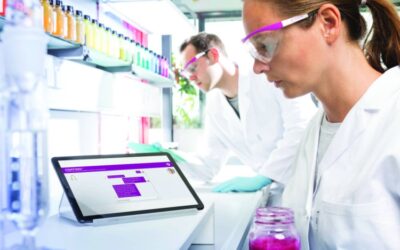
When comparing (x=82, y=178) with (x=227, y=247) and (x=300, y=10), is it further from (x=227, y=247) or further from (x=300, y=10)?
(x=300, y=10)

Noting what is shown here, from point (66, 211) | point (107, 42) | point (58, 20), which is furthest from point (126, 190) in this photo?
point (107, 42)

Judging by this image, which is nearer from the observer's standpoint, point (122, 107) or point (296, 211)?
point (296, 211)

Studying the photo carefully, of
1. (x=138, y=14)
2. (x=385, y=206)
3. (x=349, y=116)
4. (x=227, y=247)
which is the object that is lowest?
(x=227, y=247)

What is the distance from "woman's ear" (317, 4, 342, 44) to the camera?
1.32m

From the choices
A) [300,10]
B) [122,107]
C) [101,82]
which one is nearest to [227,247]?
[300,10]

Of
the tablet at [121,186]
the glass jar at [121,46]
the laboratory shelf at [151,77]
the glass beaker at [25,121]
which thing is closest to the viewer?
the glass beaker at [25,121]

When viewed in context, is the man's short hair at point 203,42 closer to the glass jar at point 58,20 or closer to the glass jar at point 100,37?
the glass jar at point 100,37

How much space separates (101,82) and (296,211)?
4.66 ft

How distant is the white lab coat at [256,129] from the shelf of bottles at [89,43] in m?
0.65

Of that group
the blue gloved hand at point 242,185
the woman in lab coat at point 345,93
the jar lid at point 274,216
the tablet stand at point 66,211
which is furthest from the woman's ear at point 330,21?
the blue gloved hand at point 242,185

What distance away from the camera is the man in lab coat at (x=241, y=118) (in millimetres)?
2338

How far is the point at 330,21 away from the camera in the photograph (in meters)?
1.34

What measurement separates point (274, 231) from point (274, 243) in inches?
1.3

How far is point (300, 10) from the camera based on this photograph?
4.34 feet
